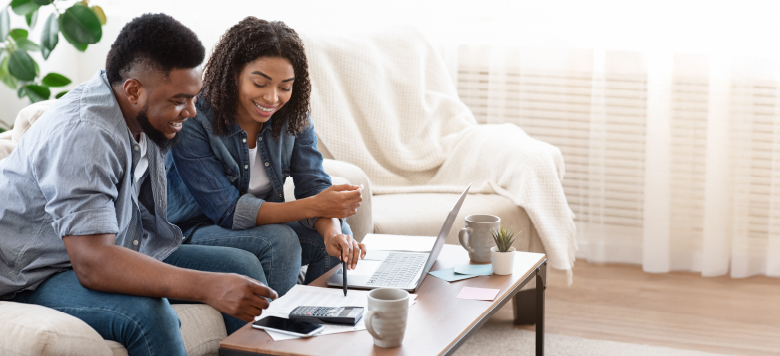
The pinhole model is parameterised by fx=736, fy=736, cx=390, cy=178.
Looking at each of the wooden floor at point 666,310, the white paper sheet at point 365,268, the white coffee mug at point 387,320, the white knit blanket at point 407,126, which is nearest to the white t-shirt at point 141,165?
the white paper sheet at point 365,268

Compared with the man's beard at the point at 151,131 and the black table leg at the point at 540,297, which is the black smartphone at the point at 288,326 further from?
the black table leg at the point at 540,297

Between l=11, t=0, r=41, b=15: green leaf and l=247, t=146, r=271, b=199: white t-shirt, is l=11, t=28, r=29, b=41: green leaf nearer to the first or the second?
l=11, t=0, r=41, b=15: green leaf

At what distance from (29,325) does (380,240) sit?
81 cm

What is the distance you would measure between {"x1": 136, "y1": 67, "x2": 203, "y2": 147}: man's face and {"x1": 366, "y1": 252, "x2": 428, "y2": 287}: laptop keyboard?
477mm

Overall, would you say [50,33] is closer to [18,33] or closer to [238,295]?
[18,33]

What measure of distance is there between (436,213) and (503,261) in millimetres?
703

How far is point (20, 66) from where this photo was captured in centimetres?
279

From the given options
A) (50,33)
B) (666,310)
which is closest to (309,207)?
(666,310)

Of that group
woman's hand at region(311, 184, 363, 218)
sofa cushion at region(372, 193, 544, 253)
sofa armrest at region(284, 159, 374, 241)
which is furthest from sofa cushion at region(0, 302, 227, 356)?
sofa cushion at region(372, 193, 544, 253)

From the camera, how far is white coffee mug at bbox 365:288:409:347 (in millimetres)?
1105

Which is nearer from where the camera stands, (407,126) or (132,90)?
(132,90)

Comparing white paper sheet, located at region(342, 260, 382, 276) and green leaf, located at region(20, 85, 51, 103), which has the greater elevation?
green leaf, located at region(20, 85, 51, 103)

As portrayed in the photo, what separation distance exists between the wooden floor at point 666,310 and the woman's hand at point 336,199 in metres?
0.85

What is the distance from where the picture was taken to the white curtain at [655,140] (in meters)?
2.70
